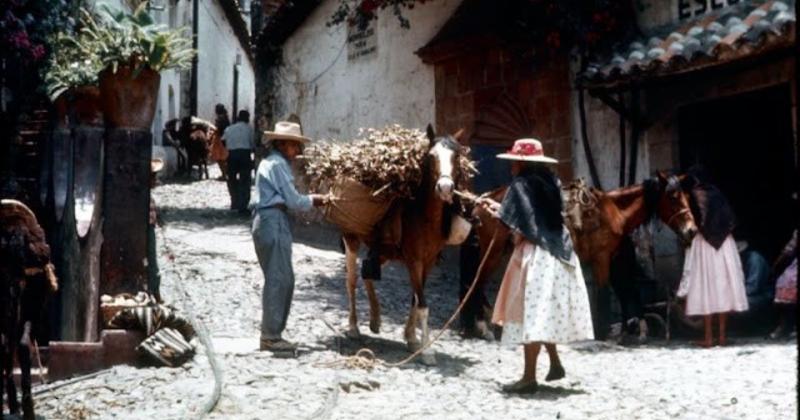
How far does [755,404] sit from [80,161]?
6.04 meters

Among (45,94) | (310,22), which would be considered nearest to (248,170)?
Answer: (310,22)

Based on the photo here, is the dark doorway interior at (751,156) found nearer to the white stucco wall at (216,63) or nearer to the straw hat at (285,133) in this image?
the straw hat at (285,133)

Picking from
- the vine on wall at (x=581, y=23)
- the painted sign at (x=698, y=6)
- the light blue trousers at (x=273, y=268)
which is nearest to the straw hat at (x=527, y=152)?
the light blue trousers at (x=273, y=268)

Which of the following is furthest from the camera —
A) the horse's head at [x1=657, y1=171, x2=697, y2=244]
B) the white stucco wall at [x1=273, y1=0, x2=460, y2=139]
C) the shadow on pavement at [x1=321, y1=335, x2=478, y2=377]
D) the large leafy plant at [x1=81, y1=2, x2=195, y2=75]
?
the white stucco wall at [x1=273, y1=0, x2=460, y2=139]

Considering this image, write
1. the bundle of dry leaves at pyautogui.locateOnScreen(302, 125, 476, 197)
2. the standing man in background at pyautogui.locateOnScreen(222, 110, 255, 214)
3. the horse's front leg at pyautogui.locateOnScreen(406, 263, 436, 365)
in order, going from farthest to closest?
1. the standing man in background at pyautogui.locateOnScreen(222, 110, 255, 214)
2. the bundle of dry leaves at pyautogui.locateOnScreen(302, 125, 476, 197)
3. the horse's front leg at pyautogui.locateOnScreen(406, 263, 436, 365)

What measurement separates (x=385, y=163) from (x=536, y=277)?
2120 mm

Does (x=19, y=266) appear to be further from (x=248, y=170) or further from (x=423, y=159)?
(x=248, y=170)

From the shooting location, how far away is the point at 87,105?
9086 millimetres

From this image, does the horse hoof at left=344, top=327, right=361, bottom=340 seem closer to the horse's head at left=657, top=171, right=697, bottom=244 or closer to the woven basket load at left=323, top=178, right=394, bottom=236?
the woven basket load at left=323, top=178, right=394, bottom=236

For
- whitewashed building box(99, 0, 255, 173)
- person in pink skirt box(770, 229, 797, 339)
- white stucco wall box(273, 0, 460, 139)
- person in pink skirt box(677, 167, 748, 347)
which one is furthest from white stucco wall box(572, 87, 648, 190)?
whitewashed building box(99, 0, 255, 173)

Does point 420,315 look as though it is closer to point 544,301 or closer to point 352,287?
point 352,287

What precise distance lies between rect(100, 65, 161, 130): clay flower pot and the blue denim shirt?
129cm

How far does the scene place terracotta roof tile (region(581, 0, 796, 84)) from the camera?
30.6 feet

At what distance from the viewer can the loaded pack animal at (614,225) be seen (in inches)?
404
